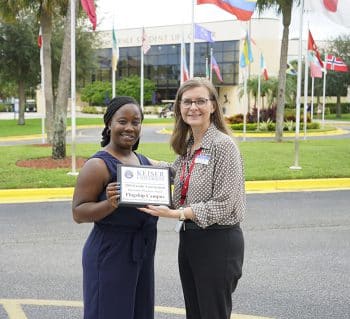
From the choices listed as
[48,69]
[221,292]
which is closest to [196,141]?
[221,292]

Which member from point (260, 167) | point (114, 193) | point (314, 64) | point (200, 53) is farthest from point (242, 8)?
point (200, 53)

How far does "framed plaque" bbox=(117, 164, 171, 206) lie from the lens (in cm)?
245

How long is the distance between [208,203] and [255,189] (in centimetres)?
781

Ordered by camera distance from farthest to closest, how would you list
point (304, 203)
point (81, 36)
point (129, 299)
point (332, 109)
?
point (332, 109), point (81, 36), point (304, 203), point (129, 299)

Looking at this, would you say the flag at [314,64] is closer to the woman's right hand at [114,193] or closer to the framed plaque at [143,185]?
the framed plaque at [143,185]

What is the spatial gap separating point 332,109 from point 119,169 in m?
63.7

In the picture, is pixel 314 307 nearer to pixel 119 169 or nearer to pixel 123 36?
pixel 119 169

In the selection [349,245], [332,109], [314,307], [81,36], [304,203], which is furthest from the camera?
[332,109]

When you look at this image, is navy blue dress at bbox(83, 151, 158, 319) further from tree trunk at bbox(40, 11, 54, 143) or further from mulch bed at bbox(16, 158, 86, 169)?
tree trunk at bbox(40, 11, 54, 143)

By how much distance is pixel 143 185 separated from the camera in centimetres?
251

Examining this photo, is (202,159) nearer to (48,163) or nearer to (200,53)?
(48,163)

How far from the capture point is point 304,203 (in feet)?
29.4

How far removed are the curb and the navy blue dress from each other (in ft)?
21.7

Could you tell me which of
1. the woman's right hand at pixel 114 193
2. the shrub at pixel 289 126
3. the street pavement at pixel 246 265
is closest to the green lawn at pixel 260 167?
the street pavement at pixel 246 265
